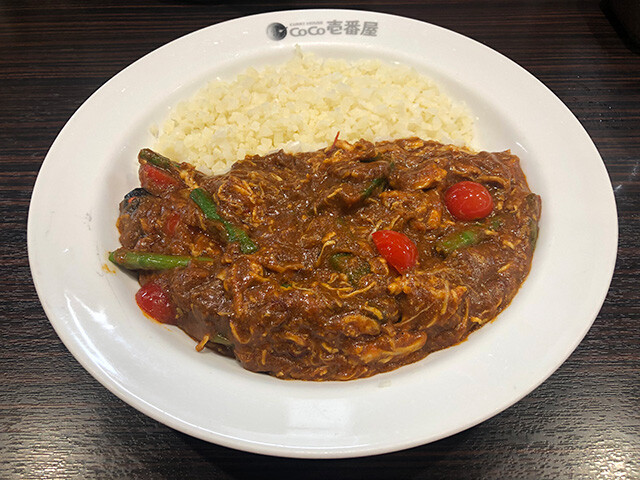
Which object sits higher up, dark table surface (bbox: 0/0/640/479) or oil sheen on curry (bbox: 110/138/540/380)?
oil sheen on curry (bbox: 110/138/540/380)

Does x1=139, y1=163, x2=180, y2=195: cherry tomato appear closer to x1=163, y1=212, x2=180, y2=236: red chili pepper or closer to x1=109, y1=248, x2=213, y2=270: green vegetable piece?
x1=163, y1=212, x2=180, y2=236: red chili pepper

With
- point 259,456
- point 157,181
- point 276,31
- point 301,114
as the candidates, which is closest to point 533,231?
point 301,114

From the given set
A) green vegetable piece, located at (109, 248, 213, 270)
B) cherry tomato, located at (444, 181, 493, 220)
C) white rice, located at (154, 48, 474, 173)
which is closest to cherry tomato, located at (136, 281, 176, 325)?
green vegetable piece, located at (109, 248, 213, 270)

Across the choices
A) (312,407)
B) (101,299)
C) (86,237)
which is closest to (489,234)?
(312,407)

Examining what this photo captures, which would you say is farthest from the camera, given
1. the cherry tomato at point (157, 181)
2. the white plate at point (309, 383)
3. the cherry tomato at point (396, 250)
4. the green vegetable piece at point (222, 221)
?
the cherry tomato at point (157, 181)

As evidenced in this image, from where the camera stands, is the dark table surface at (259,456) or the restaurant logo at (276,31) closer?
the dark table surface at (259,456)

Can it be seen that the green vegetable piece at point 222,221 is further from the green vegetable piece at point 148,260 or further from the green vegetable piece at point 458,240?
the green vegetable piece at point 458,240

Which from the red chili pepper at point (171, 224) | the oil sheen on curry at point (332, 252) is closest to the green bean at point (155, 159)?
the oil sheen on curry at point (332, 252)
